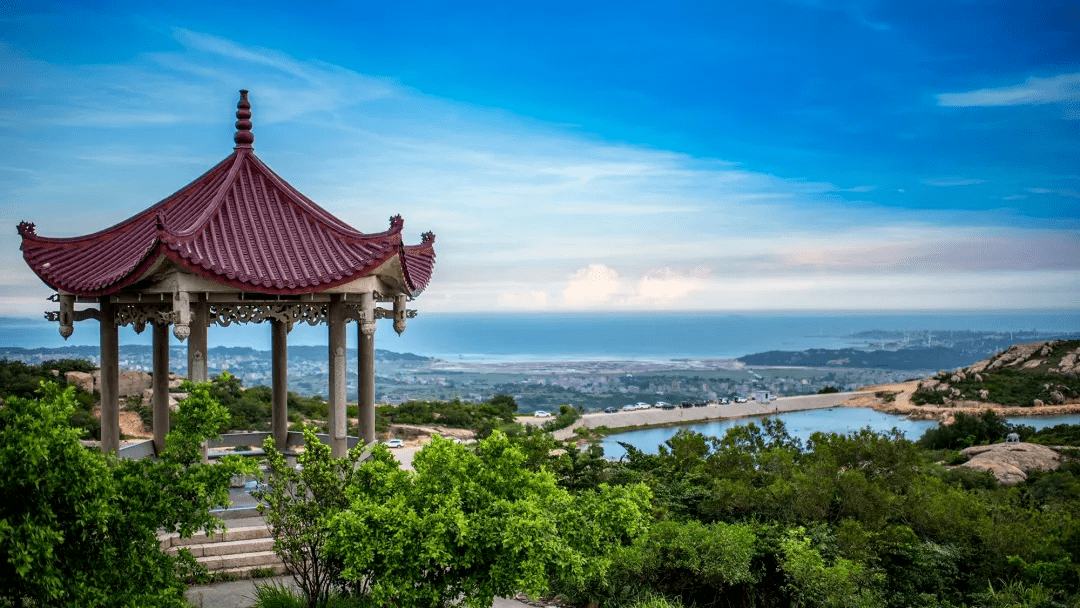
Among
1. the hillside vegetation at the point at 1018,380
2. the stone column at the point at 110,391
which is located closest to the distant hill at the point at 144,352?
the hillside vegetation at the point at 1018,380

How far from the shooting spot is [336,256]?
1194 cm

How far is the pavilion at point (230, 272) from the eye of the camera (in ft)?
36.7

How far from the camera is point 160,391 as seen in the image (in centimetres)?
1381

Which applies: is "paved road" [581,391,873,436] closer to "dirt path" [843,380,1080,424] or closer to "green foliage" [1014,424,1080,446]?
"dirt path" [843,380,1080,424]

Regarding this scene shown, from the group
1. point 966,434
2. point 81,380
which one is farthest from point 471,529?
point 81,380

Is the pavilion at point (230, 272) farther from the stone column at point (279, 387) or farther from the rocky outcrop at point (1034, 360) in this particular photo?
the rocky outcrop at point (1034, 360)

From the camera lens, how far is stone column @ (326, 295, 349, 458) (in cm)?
1237

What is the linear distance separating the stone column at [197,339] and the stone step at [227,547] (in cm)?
219

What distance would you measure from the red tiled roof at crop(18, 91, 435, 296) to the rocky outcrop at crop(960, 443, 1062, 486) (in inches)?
571

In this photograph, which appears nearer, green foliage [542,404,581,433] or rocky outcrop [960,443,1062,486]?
green foliage [542,404,581,433]

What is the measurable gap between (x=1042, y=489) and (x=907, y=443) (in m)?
6.60

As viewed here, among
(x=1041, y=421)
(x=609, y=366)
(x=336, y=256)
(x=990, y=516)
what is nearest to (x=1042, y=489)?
(x=990, y=516)

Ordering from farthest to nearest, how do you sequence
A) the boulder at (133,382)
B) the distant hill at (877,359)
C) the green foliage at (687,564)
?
1. the distant hill at (877,359)
2. the boulder at (133,382)
3. the green foliage at (687,564)

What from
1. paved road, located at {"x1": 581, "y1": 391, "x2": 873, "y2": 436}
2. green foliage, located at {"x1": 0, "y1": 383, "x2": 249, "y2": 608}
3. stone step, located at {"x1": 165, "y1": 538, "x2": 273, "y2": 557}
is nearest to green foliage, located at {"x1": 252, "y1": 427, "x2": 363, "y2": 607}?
green foliage, located at {"x1": 0, "y1": 383, "x2": 249, "y2": 608}
